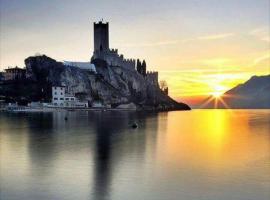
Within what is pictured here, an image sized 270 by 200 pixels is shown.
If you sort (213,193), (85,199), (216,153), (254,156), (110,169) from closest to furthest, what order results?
1. (85,199)
2. (213,193)
3. (110,169)
4. (254,156)
5. (216,153)

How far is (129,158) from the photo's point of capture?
54.0 metres

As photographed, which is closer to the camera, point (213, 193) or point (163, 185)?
point (213, 193)

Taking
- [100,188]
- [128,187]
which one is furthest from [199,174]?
[100,188]

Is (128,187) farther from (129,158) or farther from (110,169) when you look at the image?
(129,158)

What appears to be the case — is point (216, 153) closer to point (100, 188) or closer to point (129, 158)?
point (129, 158)

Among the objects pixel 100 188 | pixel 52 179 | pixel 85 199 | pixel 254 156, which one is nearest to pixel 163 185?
pixel 100 188

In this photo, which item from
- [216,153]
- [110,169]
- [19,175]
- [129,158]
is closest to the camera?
[19,175]

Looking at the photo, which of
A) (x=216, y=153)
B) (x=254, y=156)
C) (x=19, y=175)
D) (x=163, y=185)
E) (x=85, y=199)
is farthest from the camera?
(x=216, y=153)

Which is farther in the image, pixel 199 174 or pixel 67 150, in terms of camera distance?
pixel 67 150

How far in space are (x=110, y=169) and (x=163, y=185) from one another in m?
9.53

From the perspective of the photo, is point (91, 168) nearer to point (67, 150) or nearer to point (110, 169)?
point (110, 169)

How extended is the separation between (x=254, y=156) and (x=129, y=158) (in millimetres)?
20232

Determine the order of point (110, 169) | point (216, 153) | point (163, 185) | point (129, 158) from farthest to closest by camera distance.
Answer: point (216, 153) → point (129, 158) → point (110, 169) → point (163, 185)

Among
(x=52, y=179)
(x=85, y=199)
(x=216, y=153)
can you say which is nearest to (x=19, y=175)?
(x=52, y=179)
